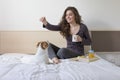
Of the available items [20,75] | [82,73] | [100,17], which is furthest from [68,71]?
[100,17]

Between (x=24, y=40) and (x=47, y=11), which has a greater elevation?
(x=47, y=11)

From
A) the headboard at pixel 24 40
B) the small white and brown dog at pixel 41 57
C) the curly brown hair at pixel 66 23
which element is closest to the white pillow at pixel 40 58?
the small white and brown dog at pixel 41 57

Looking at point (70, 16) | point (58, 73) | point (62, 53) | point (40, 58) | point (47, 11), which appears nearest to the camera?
point (58, 73)

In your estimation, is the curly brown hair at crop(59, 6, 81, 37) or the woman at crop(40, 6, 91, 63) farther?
the curly brown hair at crop(59, 6, 81, 37)

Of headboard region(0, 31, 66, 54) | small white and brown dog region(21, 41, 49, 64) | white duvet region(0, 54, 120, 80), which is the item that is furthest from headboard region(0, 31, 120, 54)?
white duvet region(0, 54, 120, 80)

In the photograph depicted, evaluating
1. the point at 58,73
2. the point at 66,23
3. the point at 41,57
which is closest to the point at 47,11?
the point at 66,23

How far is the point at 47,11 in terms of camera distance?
2.70m

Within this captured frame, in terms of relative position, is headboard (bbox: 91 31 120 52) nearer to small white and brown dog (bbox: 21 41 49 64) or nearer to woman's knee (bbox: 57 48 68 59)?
woman's knee (bbox: 57 48 68 59)

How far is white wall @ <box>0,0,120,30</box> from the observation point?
8.79 feet

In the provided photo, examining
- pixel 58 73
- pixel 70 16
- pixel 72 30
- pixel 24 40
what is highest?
pixel 70 16

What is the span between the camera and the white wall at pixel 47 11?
2680 mm

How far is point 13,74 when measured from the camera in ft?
4.34

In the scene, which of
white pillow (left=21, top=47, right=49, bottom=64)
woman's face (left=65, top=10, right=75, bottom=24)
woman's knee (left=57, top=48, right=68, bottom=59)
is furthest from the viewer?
woman's face (left=65, top=10, right=75, bottom=24)

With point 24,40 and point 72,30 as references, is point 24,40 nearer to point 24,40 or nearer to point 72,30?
point 24,40
